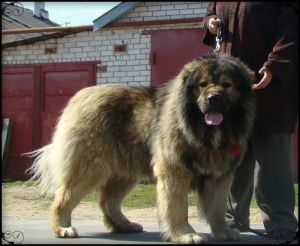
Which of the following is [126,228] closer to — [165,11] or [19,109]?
[165,11]

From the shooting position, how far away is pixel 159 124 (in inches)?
203

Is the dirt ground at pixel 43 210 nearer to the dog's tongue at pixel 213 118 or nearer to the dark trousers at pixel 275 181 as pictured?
the dark trousers at pixel 275 181

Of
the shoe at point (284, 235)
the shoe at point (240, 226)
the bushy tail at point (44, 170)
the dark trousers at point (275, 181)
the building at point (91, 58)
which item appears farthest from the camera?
the building at point (91, 58)

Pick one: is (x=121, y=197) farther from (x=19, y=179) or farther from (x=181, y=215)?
(x=19, y=179)

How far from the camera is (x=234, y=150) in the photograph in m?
4.94

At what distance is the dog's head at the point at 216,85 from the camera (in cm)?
470

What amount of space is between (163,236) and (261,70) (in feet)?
5.70

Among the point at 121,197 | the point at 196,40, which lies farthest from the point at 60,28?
the point at 121,197

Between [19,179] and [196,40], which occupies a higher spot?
[196,40]

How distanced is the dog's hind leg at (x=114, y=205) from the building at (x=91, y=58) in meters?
8.60

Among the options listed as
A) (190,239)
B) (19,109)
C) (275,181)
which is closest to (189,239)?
(190,239)

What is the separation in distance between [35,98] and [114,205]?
10558 millimetres

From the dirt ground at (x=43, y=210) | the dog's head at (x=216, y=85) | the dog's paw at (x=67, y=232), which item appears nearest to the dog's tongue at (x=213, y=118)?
the dog's head at (x=216, y=85)

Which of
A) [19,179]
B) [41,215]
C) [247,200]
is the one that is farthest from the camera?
[19,179]
